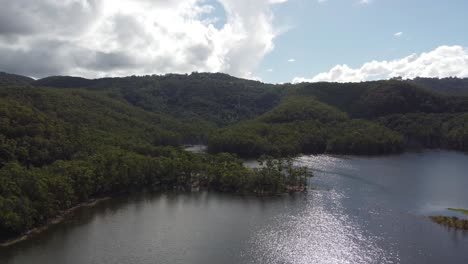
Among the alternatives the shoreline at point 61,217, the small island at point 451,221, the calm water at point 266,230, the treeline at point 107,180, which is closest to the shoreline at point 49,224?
the shoreline at point 61,217

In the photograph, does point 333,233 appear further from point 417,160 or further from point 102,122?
point 102,122

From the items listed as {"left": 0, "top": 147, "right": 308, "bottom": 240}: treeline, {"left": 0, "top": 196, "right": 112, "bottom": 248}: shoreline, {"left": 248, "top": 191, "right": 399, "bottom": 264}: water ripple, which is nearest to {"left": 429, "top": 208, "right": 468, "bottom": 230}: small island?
{"left": 248, "top": 191, "right": 399, "bottom": 264}: water ripple

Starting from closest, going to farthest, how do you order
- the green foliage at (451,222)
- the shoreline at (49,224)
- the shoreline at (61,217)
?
1. the shoreline at (49,224)
2. the shoreline at (61,217)
3. the green foliage at (451,222)

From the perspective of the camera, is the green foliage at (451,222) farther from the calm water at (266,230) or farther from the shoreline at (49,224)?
the shoreline at (49,224)

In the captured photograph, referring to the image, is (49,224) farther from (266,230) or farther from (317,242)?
(317,242)

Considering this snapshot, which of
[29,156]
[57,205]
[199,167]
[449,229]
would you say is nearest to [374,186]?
[449,229]
